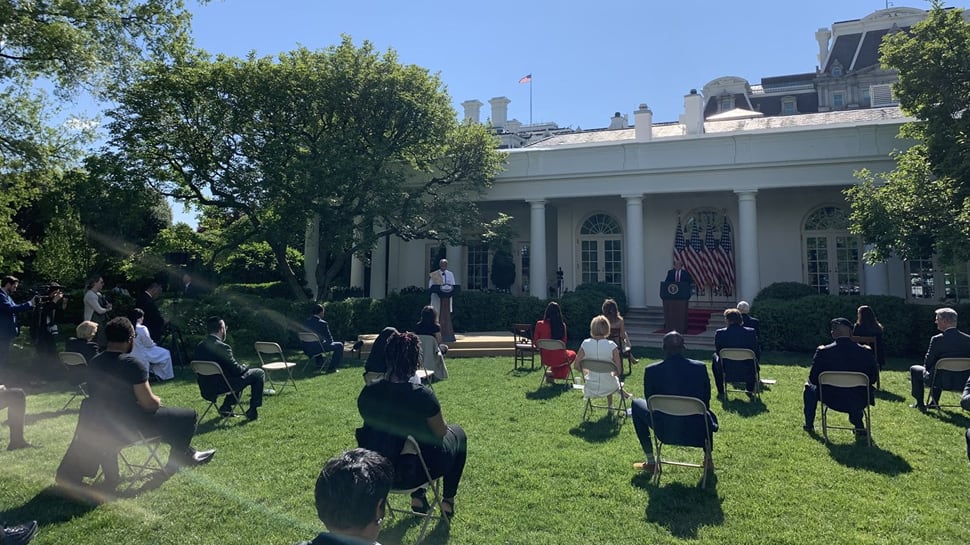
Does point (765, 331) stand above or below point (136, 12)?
below

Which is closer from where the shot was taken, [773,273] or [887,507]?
[887,507]

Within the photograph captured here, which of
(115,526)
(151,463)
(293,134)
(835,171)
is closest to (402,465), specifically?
(115,526)

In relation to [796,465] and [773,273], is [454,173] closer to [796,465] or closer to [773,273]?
[773,273]

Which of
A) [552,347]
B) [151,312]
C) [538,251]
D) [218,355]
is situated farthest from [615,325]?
[538,251]

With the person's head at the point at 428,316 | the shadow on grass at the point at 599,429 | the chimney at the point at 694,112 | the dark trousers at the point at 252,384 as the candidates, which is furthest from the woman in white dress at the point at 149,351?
the chimney at the point at 694,112

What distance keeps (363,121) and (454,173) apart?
3.94 metres

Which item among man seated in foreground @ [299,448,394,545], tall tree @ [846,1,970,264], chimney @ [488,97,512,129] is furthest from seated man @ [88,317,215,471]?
chimney @ [488,97,512,129]

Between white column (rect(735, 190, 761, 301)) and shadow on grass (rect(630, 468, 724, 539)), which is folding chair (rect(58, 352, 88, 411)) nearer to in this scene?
shadow on grass (rect(630, 468, 724, 539))

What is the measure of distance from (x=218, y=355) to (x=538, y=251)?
13.6 metres

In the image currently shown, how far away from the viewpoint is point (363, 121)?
1546cm

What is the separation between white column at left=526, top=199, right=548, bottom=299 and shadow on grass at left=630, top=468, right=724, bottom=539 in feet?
46.5

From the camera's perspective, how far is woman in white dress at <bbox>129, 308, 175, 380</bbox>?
8.11 meters

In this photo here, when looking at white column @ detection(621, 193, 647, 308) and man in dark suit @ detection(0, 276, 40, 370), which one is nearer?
man in dark suit @ detection(0, 276, 40, 370)

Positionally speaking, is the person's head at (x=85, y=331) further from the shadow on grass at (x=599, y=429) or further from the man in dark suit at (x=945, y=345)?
the man in dark suit at (x=945, y=345)
